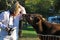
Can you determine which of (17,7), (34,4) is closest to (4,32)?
(17,7)

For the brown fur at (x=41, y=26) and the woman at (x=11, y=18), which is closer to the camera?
the brown fur at (x=41, y=26)

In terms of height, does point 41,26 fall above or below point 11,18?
below

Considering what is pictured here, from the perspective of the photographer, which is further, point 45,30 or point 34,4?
point 34,4

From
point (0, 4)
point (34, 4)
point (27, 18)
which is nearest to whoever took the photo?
point (27, 18)

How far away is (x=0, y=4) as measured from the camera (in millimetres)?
26812

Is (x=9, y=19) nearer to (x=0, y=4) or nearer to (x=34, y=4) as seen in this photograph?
(x=0, y=4)

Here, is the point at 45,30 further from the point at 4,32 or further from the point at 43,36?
the point at 4,32

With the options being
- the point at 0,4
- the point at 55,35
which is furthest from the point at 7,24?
the point at 0,4

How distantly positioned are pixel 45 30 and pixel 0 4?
19.0 m

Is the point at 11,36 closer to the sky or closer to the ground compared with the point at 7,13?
closer to the ground

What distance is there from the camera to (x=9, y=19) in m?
8.10

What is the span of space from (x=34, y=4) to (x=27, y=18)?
50267 mm

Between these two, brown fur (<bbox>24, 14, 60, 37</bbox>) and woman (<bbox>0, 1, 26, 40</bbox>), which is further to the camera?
woman (<bbox>0, 1, 26, 40</bbox>)

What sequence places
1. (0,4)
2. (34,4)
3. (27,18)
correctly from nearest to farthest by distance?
1. (27,18)
2. (0,4)
3. (34,4)
